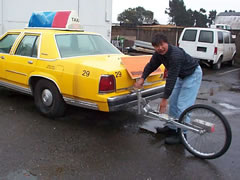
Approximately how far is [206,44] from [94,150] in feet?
31.7

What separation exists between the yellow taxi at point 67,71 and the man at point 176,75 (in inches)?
17.4

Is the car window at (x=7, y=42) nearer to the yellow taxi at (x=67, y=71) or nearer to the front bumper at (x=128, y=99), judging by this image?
the yellow taxi at (x=67, y=71)

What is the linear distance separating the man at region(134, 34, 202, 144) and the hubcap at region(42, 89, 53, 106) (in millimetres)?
1546

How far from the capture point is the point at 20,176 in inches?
124

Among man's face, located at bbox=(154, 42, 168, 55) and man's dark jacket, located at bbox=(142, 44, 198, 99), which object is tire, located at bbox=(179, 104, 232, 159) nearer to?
man's dark jacket, located at bbox=(142, 44, 198, 99)

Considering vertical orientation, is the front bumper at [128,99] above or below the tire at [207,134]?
above

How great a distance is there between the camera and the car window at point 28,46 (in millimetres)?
5075

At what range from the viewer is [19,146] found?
3887 mm

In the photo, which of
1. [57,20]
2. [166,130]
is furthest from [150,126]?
[57,20]

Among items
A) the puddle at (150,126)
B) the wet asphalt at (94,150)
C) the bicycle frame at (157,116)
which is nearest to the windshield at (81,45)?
the wet asphalt at (94,150)

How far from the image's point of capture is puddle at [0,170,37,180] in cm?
311

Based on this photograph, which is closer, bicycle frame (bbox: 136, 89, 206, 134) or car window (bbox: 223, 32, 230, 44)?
bicycle frame (bbox: 136, 89, 206, 134)

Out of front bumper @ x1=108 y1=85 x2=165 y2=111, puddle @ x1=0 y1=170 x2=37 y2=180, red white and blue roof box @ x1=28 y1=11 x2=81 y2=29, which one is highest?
red white and blue roof box @ x1=28 y1=11 x2=81 y2=29

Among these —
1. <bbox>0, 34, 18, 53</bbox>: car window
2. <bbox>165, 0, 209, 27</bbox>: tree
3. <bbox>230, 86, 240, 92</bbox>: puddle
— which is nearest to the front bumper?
<bbox>0, 34, 18, 53</bbox>: car window
